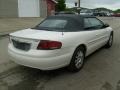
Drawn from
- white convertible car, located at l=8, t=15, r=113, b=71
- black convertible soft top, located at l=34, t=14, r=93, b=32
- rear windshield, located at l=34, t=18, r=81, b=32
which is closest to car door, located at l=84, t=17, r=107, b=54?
white convertible car, located at l=8, t=15, r=113, b=71

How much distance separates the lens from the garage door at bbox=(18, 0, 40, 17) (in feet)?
73.3

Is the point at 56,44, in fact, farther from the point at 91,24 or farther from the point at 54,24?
the point at 91,24

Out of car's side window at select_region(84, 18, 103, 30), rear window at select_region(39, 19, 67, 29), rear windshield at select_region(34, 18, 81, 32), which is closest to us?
rear windshield at select_region(34, 18, 81, 32)

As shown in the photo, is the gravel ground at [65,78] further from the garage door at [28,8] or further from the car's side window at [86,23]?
the garage door at [28,8]

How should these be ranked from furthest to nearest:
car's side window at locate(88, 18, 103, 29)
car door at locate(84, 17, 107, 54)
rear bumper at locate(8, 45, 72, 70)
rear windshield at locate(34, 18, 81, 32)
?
1. car's side window at locate(88, 18, 103, 29)
2. car door at locate(84, 17, 107, 54)
3. rear windshield at locate(34, 18, 81, 32)
4. rear bumper at locate(8, 45, 72, 70)

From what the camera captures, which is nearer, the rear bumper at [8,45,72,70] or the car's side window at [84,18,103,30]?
the rear bumper at [8,45,72,70]

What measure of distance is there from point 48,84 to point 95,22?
10.3ft

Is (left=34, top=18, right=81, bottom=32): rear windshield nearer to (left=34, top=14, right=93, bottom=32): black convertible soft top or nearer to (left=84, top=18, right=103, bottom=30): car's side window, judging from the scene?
(left=34, top=14, right=93, bottom=32): black convertible soft top

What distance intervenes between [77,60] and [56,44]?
1029 mm

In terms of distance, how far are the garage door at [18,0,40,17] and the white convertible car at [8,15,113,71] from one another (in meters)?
17.4

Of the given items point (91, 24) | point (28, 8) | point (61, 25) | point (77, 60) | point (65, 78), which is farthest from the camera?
point (28, 8)

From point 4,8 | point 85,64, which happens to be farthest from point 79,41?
point 4,8

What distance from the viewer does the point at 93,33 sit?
577 cm

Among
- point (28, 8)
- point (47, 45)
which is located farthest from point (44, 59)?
point (28, 8)
